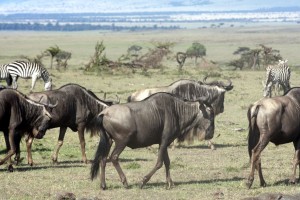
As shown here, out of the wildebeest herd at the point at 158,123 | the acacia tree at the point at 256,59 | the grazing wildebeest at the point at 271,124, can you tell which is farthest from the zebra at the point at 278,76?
the grazing wildebeest at the point at 271,124

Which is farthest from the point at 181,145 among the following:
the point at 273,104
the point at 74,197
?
the point at 74,197

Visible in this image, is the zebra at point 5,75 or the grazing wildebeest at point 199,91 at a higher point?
the grazing wildebeest at point 199,91

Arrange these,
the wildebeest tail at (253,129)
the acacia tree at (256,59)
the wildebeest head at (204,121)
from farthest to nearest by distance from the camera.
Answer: the acacia tree at (256,59), the wildebeest head at (204,121), the wildebeest tail at (253,129)

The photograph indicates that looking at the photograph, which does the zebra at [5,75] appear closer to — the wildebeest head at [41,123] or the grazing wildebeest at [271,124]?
the wildebeest head at [41,123]

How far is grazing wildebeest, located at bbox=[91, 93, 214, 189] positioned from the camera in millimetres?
10883

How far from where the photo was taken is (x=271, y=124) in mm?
10891

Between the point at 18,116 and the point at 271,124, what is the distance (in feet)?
13.4

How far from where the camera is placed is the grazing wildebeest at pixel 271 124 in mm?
10898

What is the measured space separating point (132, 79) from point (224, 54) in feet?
152

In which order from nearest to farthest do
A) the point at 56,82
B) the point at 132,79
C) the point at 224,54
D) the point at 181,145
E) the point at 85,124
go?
the point at 85,124, the point at 181,145, the point at 56,82, the point at 132,79, the point at 224,54

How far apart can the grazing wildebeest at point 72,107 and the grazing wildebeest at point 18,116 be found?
442 millimetres

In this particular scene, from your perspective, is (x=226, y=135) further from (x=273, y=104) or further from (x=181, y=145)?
(x=273, y=104)

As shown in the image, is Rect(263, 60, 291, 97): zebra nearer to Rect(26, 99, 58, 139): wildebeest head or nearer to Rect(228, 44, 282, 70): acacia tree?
Rect(228, 44, 282, 70): acacia tree

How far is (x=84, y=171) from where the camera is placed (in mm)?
12492
